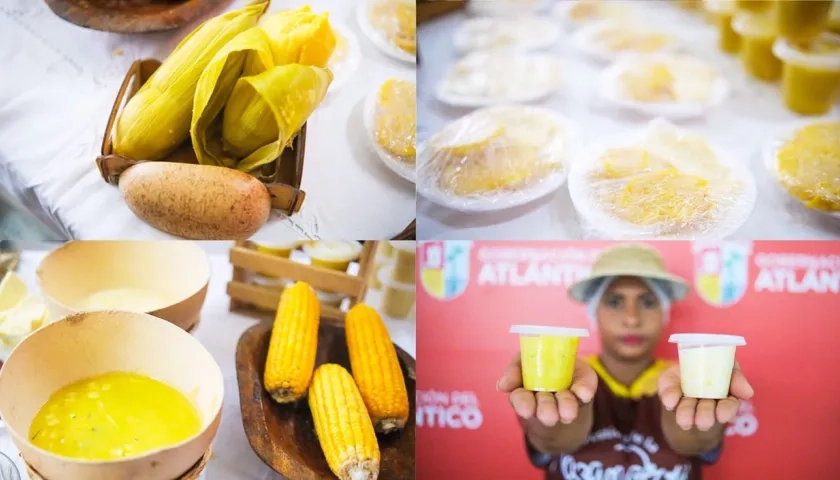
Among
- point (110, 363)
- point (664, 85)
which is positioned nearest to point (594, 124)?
point (664, 85)

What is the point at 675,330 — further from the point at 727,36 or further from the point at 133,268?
the point at 133,268

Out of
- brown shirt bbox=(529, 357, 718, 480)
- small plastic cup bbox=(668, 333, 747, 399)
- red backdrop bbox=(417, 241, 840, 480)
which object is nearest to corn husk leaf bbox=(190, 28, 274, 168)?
red backdrop bbox=(417, 241, 840, 480)

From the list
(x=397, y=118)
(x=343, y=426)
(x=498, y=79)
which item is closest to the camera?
(x=343, y=426)

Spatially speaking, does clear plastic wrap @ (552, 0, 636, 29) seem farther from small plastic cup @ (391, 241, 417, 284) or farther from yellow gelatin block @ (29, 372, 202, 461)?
yellow gelatin block @ (29, 372, 202, 461)

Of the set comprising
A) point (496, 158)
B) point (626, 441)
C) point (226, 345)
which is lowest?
point (626, 441)

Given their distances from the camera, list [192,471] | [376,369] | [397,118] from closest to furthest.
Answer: [192,471], [376,369], [397,118]

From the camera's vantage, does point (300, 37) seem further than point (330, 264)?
No

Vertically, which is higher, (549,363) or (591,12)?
(591,12)
